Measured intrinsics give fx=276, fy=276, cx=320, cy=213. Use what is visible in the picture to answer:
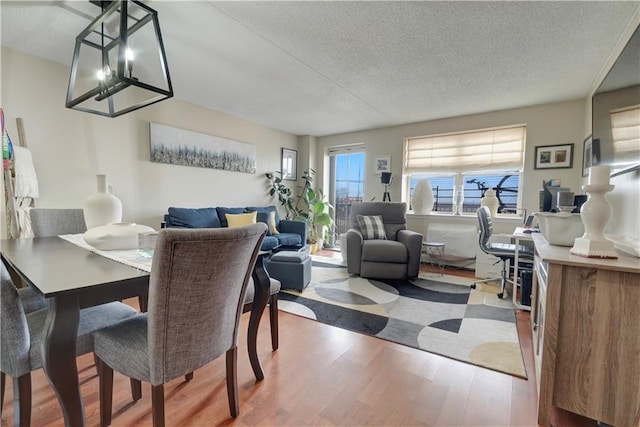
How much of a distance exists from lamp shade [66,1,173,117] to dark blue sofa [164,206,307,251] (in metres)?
1.35

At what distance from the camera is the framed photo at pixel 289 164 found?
525cm

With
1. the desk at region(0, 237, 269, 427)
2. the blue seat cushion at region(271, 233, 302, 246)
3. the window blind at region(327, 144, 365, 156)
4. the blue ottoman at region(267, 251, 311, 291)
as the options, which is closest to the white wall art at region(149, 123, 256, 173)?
the blue seat cushion at region(271, 233, 302, 246)

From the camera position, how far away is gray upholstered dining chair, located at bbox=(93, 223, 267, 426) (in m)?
0.93

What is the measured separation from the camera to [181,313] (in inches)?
39.9

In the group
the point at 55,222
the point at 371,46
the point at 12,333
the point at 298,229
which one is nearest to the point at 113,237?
the point at 12,333

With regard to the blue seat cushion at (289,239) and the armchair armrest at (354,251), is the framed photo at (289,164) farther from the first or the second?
the armchair armrest at (354,251)

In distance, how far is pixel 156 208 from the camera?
346 centimetres

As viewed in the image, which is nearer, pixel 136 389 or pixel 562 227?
pixel 136 389

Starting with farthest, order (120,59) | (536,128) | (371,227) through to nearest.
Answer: (371,227), (536,128), (120,59)

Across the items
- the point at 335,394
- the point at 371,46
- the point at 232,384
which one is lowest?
the point at 335,394

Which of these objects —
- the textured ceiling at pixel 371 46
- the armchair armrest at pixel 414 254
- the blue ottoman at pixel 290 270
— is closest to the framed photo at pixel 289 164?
the textured ceiling at pixel 371 46

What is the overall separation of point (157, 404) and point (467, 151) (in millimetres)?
4450

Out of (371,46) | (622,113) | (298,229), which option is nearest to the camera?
(622,113)

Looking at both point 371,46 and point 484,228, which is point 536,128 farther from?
point 371,46
